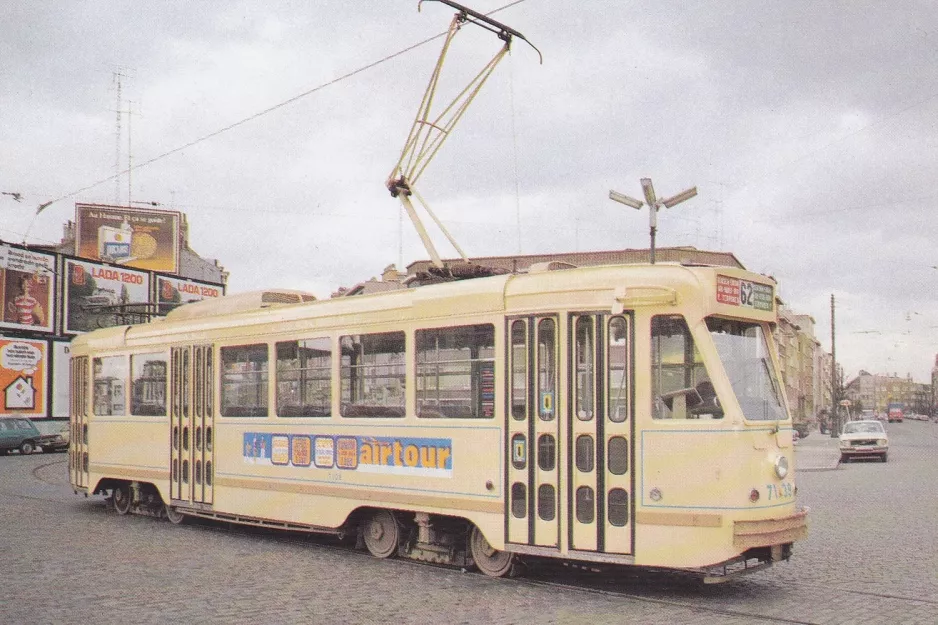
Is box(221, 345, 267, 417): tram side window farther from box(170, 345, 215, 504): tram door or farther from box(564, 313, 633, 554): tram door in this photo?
box(564, 313, 633, 554): tram door

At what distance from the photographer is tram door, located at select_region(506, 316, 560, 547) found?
9.27 meters

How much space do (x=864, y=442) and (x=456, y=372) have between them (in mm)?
28217

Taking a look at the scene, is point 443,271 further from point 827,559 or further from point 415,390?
point 827,559

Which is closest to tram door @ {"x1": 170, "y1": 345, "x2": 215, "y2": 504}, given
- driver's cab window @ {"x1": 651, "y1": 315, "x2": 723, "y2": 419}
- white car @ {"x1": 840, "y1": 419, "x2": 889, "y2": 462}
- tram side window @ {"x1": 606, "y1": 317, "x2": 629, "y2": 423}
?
tram side window @ {"x1": 606, "y1": 317, "x2": 629, "y2": 423}

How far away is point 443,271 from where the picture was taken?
1129 centimetres

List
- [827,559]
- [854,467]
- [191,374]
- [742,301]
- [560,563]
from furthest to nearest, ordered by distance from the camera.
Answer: [854,467] < [191,374] < [827,559] < [560,563] < [742,301]

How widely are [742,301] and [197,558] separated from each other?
662 cm

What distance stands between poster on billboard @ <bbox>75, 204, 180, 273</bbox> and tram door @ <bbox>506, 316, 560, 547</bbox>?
188 ft

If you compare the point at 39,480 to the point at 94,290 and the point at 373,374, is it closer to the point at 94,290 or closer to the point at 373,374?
the point at 373,374

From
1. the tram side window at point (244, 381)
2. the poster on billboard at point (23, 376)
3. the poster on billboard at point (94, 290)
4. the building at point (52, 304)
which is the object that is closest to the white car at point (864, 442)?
the building at point (52, 304)

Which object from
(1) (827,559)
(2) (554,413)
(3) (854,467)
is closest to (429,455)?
(2) (554,413)

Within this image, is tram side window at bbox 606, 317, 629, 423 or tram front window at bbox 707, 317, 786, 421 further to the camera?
tram side window at bbox 606, 317, 629, 423

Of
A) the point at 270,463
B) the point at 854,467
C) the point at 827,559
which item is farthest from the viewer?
the point at 854,467

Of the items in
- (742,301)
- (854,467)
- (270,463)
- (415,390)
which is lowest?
(854,467)
